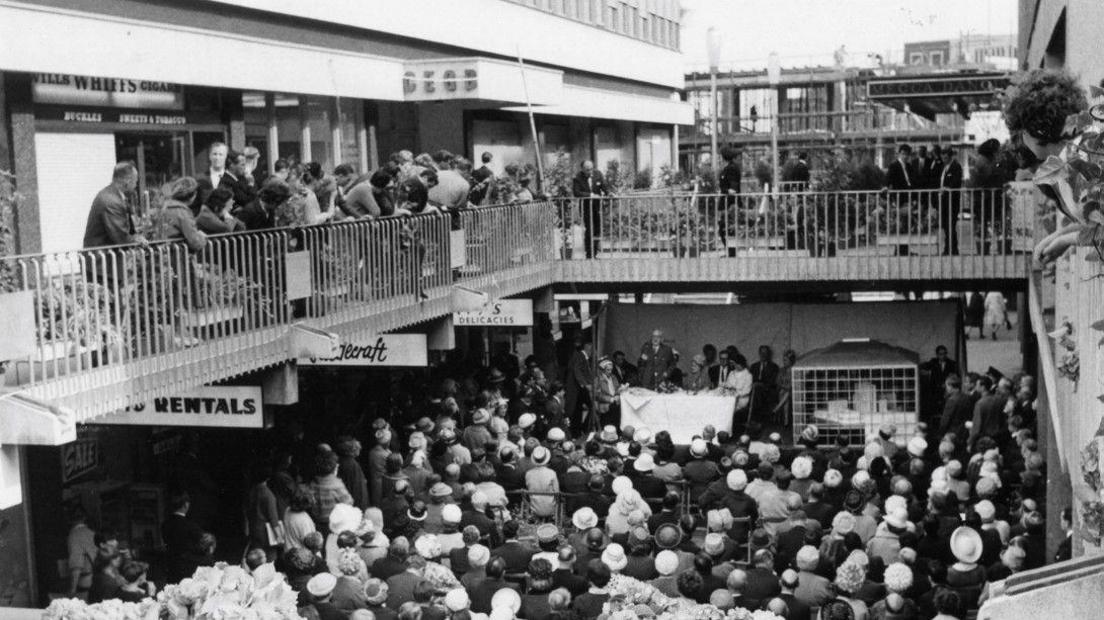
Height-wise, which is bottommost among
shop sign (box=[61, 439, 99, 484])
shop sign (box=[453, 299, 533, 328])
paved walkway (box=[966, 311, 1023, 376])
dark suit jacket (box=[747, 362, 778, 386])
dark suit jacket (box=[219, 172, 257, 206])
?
paved walkway (box=[966, 311, 1023, 376])

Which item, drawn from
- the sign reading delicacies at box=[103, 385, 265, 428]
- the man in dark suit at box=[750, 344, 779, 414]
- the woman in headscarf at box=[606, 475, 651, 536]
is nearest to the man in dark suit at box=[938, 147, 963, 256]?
the man in dark suit at box=[750, 344, 779, 414]

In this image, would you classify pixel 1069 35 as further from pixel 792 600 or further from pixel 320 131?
pixel 320 131

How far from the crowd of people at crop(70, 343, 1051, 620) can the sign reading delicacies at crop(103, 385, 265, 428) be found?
1043 mm

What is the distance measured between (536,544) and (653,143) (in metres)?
37.1

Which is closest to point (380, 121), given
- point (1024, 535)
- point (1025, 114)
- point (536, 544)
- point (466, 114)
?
point (466, 114)

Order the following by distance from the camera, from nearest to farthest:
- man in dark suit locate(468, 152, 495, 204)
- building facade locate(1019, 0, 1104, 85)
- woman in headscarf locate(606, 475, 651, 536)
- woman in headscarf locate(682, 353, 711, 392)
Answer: building facade locate(1019, 0, 1104, 85), woman in headscarf locate(606, 475, 651, 536), man in dark suit locate(468, 152, 495, 204), woman in headscarf locate(682, 353, 711, 392)

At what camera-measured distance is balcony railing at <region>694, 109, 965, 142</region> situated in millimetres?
68250

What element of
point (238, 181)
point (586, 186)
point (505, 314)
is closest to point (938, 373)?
point (586, 186)

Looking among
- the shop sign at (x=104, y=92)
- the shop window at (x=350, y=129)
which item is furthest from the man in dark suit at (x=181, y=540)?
the shop window at (x=350, y=129)

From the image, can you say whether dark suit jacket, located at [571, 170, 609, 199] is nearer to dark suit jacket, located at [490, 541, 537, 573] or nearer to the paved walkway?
the paved walkway

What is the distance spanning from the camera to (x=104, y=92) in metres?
18.5

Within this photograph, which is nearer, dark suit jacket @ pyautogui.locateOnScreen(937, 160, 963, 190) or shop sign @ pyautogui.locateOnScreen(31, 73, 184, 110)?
shop sign @ pyautogui.locateOnScreen(31, 73, 184, 110)

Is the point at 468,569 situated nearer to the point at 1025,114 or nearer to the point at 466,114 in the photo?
the point at 1025,114

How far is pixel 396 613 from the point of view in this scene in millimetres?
12242
